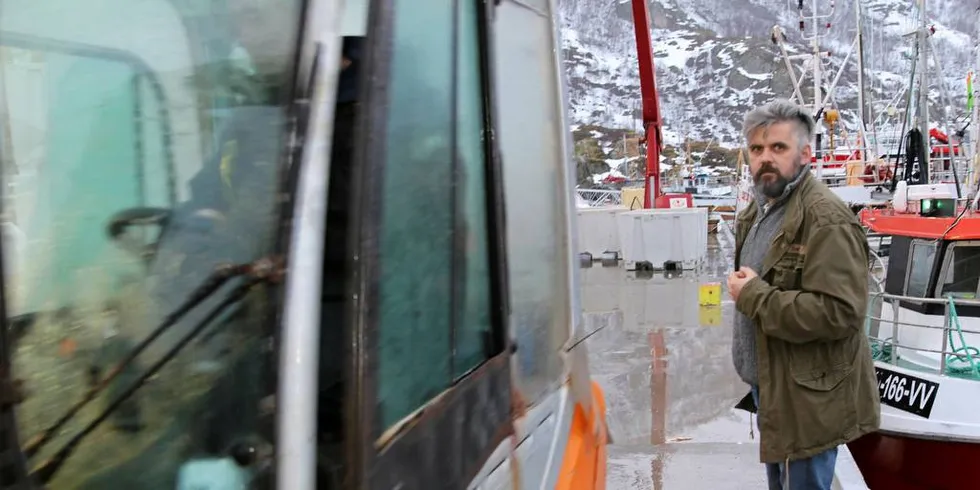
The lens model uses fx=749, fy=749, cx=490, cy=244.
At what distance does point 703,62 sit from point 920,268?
142m

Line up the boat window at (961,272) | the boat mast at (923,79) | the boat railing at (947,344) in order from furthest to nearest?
the boat mast at (923,79) → the boat window at (961,272) → the boat railing at (947,344)

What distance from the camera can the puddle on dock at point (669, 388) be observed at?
4.53 meters

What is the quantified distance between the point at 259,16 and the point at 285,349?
1.54ft

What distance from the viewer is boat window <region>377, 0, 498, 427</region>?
Answer: 1217mm

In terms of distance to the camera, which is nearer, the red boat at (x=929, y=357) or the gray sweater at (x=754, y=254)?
the gray sweater at (x=754, y=254)

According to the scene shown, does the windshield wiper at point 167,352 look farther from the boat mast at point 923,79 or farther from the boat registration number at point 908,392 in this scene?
the boat mast at point 923,79

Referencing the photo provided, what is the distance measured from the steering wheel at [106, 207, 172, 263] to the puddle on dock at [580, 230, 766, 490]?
→ 3.82 meters

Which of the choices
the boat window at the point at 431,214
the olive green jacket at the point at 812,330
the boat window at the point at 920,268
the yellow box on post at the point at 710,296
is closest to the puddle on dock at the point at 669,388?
the yellow box on post at the point at 710,296

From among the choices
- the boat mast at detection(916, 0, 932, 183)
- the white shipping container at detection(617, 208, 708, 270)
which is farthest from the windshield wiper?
the white shipping container at detection(617, 208, 708, 270)

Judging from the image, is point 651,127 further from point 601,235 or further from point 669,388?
point 669,388

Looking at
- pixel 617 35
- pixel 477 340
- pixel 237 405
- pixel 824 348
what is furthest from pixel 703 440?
pixel 617 35

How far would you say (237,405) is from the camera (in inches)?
38.6

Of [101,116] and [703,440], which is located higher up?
[101,116]

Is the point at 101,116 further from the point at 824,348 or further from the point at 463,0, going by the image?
the point at 824,348
